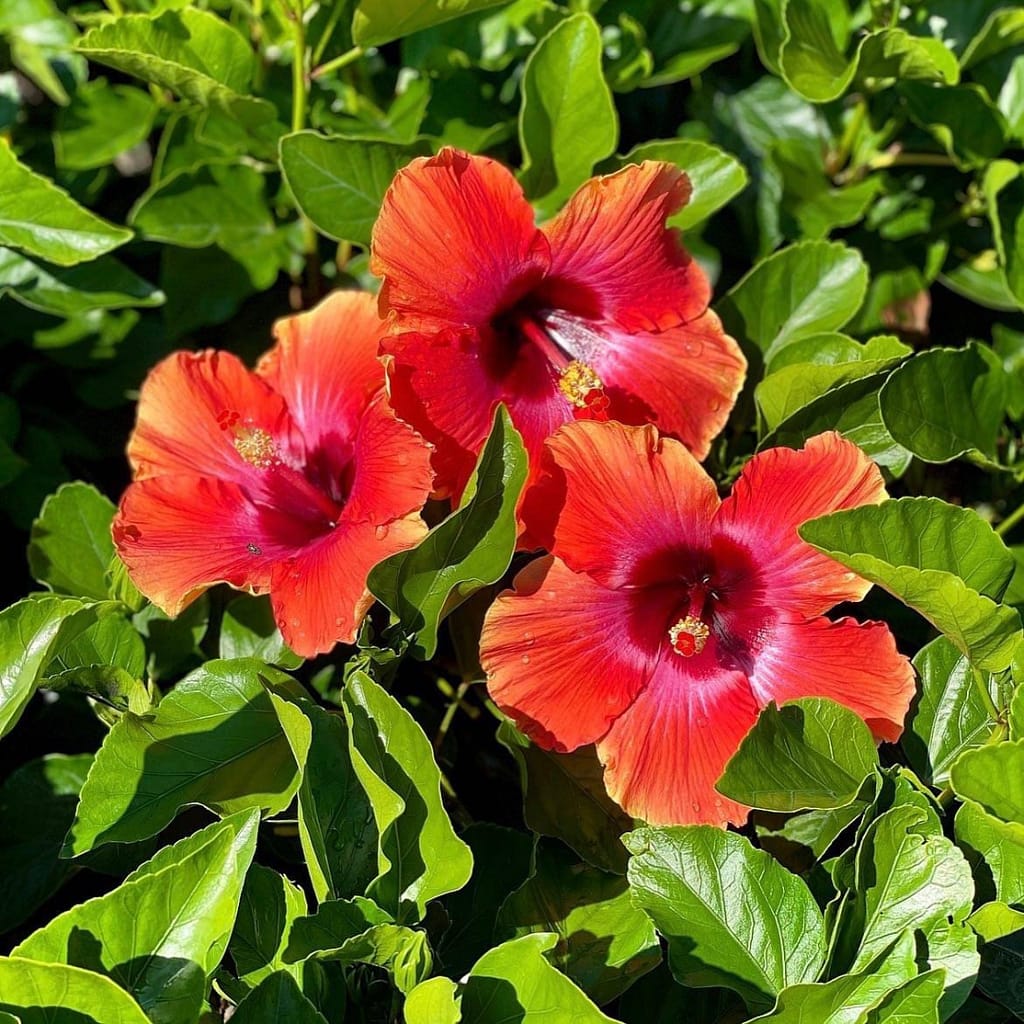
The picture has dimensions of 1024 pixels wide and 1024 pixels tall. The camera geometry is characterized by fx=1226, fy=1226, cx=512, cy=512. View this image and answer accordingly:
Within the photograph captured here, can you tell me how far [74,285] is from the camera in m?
1.70

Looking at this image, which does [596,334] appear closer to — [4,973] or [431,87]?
[431,87]

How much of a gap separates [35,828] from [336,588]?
54cm

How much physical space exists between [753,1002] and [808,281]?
0.90 meters

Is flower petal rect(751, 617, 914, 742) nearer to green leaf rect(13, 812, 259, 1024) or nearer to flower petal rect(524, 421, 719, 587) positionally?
flower petal rect(524, 421, 719, 587)

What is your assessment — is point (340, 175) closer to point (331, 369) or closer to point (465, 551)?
point (331, 369)

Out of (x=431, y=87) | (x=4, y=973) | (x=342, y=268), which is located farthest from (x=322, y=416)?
(x=4, y=973)

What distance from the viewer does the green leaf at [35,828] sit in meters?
1.41

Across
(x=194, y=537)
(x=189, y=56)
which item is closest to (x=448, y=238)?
(x=194, y=537)

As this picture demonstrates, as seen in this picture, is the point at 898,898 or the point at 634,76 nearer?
the point at 898,898

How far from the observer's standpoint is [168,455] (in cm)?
146

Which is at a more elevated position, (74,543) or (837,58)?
(837,58)

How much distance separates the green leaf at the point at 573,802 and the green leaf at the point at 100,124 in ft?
3.68

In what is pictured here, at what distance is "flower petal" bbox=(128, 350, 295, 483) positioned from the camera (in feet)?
4.76

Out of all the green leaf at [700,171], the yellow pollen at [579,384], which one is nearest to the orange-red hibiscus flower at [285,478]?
the yellow pollen at [579,384]
